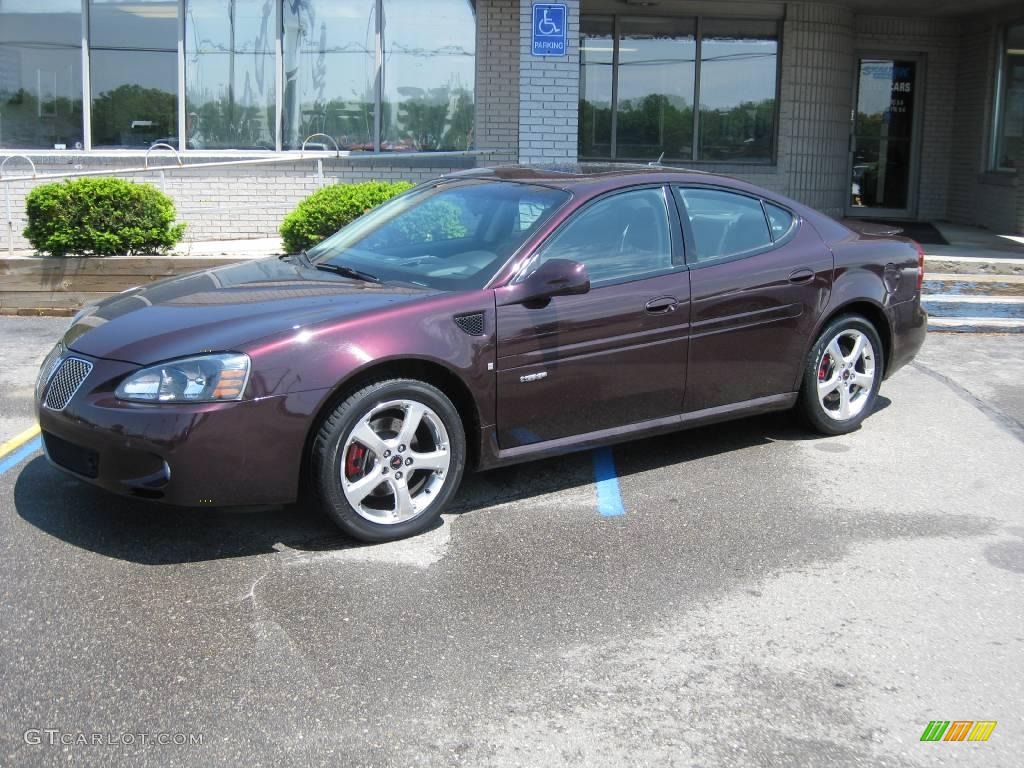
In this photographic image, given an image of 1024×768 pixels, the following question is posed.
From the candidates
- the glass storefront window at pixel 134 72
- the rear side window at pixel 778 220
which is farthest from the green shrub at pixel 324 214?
the rear side window at pixel 778 220

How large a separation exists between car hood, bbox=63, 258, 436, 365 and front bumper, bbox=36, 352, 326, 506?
0.18m

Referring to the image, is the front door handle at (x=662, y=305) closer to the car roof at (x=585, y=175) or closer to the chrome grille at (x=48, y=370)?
the car roof at (x=585, y=175)

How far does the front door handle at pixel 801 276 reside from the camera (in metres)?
5.94

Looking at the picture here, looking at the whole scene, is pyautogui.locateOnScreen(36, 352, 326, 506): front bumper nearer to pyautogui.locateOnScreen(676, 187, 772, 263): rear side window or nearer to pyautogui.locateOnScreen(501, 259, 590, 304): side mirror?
pyautogui.locateOnScreen(501, 259, 590, 304): side mirror

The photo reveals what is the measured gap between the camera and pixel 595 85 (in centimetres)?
1450

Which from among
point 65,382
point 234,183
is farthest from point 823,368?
point 234,183

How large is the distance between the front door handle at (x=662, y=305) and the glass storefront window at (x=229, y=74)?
9.24 m

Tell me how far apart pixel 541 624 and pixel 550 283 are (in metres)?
1.60

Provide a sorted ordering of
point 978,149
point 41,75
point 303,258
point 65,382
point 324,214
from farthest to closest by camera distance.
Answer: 1. point 978,149
2. point 41,75
3. point 324,214
4. point 303,258
5. point 65,382

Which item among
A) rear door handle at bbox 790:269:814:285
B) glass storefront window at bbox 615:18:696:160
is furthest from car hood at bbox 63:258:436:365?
glass storefront window at bbox 615:18:696:160

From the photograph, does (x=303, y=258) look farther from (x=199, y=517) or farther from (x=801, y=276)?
(x=801, y=276)

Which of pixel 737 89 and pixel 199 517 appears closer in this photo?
pixel 199 517

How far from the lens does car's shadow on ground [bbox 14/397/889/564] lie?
15.0 ft

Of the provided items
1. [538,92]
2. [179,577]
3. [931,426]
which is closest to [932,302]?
[931,426]
